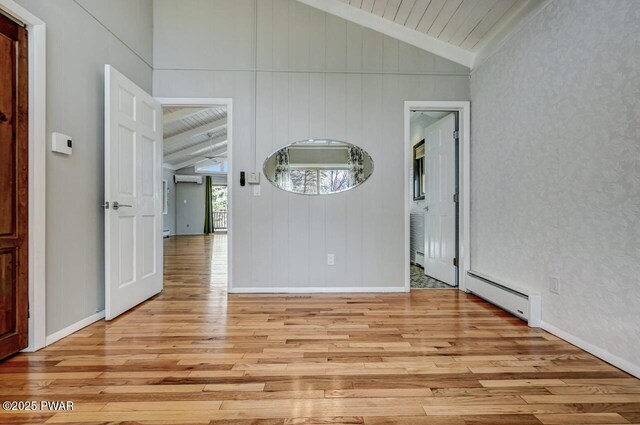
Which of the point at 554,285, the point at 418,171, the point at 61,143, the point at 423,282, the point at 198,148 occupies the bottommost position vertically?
the point at 423,282

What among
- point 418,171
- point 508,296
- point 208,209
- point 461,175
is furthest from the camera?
point 208,209

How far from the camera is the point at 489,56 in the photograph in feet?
10.1

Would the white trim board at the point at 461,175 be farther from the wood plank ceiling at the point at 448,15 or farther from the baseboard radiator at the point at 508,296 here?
the wood plank ceiling at the point at 448,15

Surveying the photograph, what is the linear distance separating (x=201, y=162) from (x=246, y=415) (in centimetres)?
1226

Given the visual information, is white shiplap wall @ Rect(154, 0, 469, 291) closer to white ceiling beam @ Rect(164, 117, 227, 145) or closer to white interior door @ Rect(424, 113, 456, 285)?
white interior door @ Rect(424, 113, 456, 285)

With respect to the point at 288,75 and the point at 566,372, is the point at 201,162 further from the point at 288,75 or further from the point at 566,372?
the point at 566,372

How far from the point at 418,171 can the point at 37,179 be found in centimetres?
444

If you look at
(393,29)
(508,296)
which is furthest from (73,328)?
(393,29)

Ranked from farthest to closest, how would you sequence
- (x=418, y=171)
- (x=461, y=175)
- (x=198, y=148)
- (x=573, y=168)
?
(x=198, y=148), (x=418, y=171), (x=461, y=175), (x=573, y=168)

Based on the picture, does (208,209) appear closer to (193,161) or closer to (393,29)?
(193,161)

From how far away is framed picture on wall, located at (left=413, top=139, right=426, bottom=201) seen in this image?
4.81m

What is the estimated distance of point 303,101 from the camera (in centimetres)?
336

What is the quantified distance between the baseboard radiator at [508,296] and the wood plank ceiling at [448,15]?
2255 mm

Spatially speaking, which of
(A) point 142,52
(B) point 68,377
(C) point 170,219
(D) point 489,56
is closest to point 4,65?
(A) point 142,52
